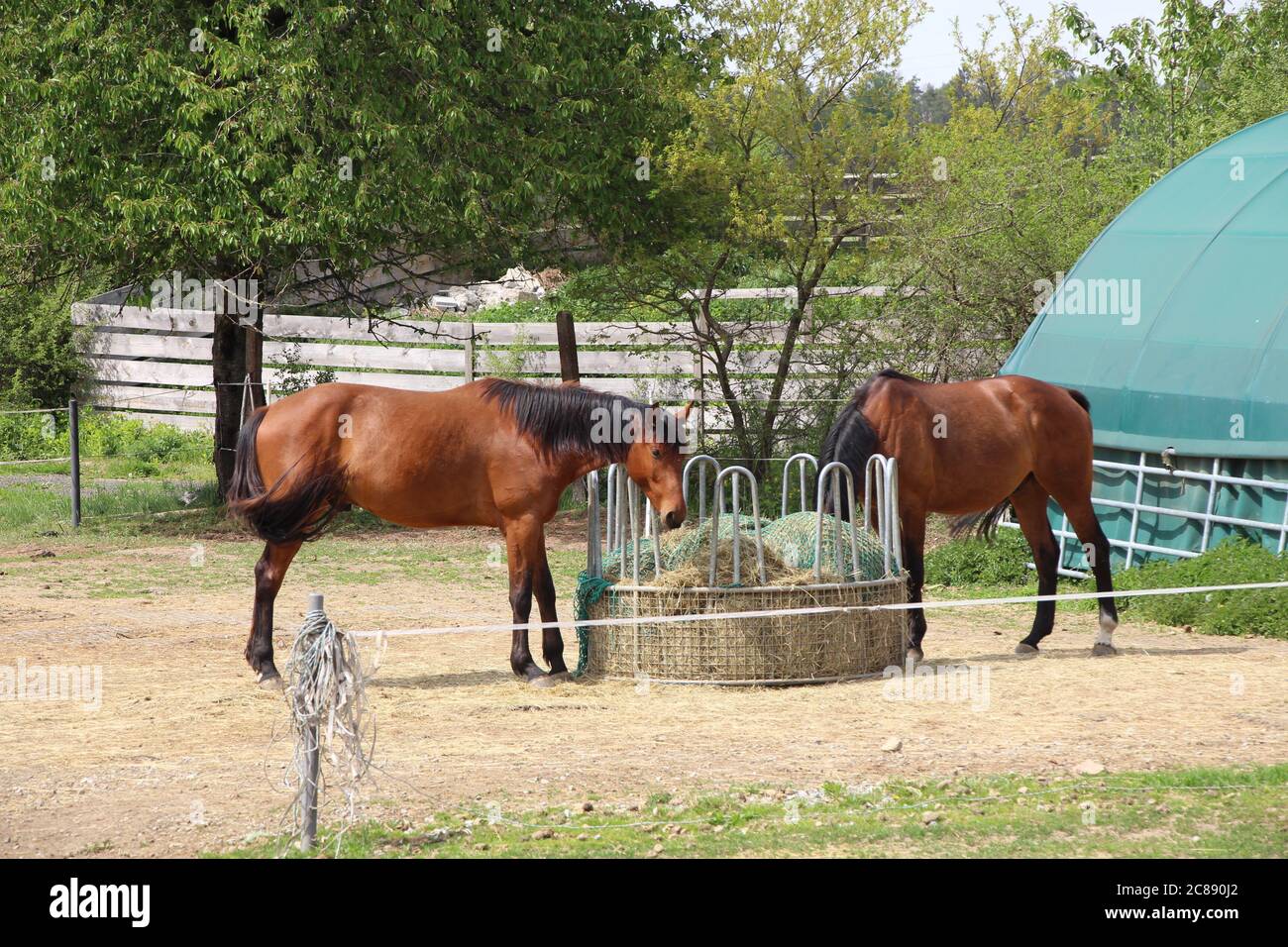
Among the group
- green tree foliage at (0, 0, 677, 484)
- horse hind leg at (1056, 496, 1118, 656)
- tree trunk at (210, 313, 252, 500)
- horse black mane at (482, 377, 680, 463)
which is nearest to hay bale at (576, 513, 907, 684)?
horse black mane at (482, 377, 680, 463)

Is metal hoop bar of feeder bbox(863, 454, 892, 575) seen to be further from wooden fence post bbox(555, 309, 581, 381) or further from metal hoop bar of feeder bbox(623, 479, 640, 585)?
wooden fence post bbox(555, 309, 581, 381)

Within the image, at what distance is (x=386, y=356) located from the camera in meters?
23.3

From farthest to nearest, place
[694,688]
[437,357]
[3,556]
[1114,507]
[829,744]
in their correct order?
[437,357] < [3,556] < [1114,507] < [694,688] < [829,744]

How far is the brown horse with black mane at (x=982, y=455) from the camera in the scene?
1054 cm

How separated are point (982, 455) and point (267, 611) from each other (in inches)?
208

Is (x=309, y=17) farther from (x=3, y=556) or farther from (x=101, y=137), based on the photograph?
(x=3, y=556)

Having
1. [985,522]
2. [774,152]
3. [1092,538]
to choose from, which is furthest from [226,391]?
[1092,538]

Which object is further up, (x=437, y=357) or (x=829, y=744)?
(x=437, y=357)

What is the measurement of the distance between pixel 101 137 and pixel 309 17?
8.91 feet

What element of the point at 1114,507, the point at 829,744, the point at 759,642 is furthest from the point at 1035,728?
the point at 1114,507

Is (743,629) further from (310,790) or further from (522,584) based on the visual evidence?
(310,790)

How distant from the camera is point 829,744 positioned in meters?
7.74

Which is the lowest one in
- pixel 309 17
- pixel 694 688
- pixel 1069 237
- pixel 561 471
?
pixel 694 688

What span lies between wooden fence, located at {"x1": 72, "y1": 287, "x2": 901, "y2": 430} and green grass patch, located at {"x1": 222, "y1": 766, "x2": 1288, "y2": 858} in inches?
491
